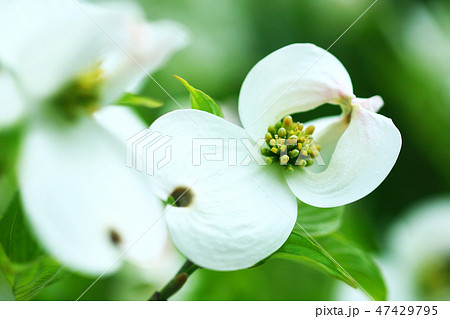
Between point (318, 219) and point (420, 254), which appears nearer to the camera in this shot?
point (318, 219)

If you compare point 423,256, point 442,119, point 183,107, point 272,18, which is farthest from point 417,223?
point 183,107

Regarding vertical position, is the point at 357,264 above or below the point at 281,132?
below

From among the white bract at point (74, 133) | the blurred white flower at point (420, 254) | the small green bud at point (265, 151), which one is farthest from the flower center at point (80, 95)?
the blurred white flower at point (420, 254)

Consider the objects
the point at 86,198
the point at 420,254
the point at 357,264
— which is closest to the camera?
the point at 86,198

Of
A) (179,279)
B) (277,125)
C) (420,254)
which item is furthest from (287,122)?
(420,254)

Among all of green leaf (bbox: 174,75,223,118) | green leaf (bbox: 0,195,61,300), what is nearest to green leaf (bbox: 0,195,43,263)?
green leaf (bbox: 0,195,61,300)

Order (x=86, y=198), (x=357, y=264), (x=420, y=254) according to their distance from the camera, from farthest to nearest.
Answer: (x=420, y=254) → (x=357, y=264) → (x=86, y=198)

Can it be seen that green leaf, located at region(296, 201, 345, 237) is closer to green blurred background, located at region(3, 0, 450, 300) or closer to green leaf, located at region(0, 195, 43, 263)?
green blurred background, located at region(3, 0, 450, 300)

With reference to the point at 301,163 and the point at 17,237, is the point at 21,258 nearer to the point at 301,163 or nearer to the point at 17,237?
the point at 17,237
